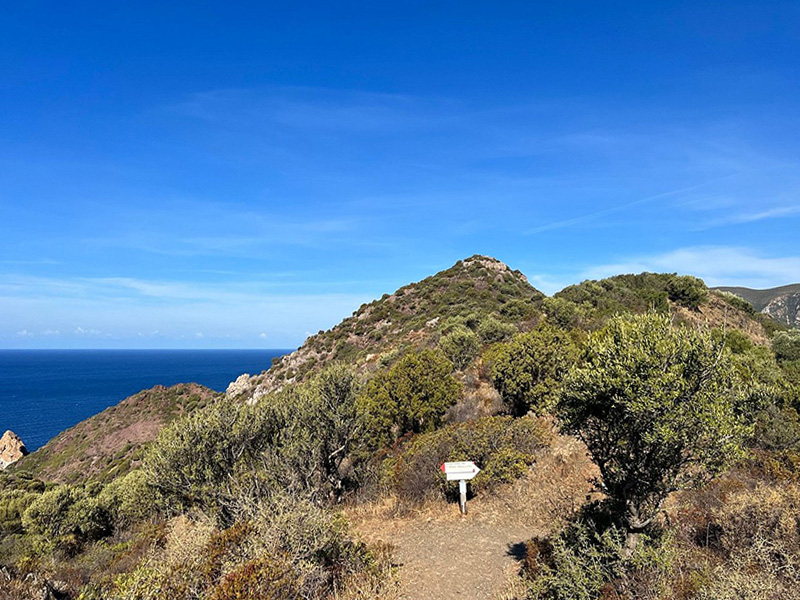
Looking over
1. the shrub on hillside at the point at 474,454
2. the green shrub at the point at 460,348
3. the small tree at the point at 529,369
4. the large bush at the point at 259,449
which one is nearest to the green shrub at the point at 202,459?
the large bush at the point at 259,449

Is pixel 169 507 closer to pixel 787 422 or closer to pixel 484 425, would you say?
pixel 484 425

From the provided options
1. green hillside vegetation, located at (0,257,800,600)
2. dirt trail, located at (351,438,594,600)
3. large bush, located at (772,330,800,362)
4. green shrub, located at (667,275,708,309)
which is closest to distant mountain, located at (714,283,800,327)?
green shrub, located at (667,275,708,309)

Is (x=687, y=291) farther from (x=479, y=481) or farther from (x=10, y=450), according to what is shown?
(x=10, y=450)

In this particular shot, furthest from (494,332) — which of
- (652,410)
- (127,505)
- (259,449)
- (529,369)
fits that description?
(652,410)

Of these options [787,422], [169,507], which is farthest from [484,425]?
[169,507]

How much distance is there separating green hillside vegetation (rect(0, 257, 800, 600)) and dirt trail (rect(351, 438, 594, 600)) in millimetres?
466

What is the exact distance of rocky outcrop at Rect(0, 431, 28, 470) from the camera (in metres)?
45.6

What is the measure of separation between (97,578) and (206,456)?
3.01 metres

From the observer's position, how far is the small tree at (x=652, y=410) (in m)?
5.39

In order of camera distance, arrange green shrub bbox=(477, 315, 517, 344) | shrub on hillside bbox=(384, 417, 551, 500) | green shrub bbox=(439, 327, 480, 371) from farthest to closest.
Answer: green shrub bbox=(477, 315, 517, 344)
green shrub bbox=(439, 327, 480, 371)
shrub on hillside bbox=(384, 417, 551, 500)

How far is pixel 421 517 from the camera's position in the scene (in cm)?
1132

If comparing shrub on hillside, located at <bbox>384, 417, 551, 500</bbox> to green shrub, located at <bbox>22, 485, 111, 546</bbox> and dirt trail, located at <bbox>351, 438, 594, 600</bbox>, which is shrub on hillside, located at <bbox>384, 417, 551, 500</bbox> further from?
green shrub, located at <bbox>22, 485, 111, 546</bbox>

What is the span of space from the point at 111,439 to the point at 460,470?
4618 centimetres

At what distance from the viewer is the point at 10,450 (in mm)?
46625
